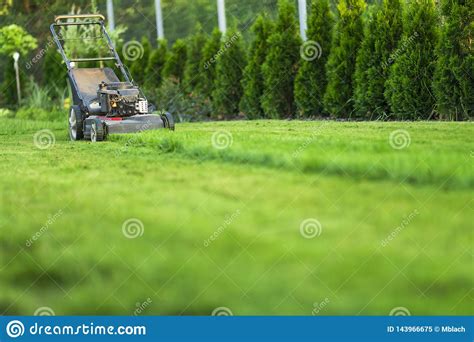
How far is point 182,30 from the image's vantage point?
18.7m

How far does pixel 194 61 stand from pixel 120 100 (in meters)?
5.17

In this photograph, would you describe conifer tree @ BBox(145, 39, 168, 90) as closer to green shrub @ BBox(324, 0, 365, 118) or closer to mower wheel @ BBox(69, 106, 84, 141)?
green shrub @ BBox(324, 0, 365, 118)

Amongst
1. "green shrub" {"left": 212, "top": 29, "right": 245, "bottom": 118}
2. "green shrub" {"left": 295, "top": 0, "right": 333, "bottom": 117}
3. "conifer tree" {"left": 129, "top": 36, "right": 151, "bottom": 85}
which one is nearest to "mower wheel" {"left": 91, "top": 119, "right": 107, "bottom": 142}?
"green shrub" {"left": 295, "top": 0, "right": 333, "bottom": 117}

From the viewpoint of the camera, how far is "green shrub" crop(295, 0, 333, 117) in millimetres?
10359

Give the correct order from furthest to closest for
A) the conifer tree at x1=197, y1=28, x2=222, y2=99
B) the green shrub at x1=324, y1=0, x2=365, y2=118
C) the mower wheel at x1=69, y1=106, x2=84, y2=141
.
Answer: the conifer tree at x1=197, y1=28, x2=222, y2=99
the green shrub at x1=324, y1=0, x2=365, y2=118
the mower wheel at x1=69, y1=106, x2=84, y2=141

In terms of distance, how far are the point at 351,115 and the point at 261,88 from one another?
76.2 inches

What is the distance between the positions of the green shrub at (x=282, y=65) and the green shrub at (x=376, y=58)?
1535mm

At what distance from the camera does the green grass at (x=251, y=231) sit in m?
2.99

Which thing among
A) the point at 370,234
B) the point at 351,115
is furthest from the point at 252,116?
the point at 370,234

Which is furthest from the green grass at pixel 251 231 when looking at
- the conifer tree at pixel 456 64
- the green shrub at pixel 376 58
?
the green shrub at pixel 376 58

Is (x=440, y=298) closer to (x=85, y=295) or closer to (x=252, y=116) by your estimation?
(x=85, y=295)

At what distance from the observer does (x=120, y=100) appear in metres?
8.37

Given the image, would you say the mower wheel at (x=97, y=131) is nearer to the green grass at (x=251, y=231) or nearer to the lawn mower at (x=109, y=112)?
the lawn mower at (x=109, y=112)

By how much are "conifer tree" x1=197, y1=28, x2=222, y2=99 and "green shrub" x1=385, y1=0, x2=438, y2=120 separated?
13.9 feet
